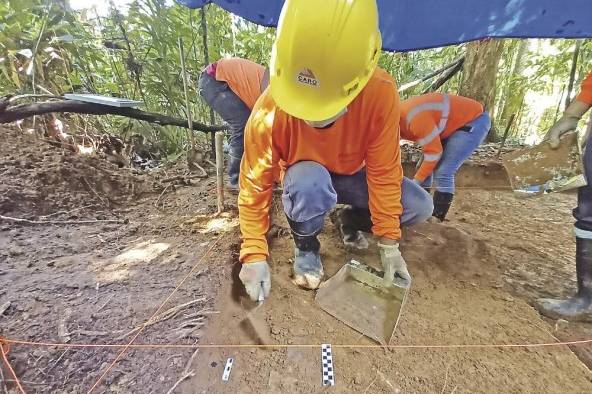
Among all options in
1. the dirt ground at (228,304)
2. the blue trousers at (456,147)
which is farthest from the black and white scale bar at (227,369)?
the blue trousers at (456,147)

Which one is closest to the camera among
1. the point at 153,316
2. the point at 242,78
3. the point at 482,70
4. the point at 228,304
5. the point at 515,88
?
the point at 153,316

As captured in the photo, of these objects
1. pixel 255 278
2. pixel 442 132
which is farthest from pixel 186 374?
pixel 442 132

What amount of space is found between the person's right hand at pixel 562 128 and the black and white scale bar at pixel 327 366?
140cm

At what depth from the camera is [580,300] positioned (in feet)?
4.96

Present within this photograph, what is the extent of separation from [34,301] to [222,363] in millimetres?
864

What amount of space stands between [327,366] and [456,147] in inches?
75.8

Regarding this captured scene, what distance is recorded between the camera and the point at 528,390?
3.79 feet

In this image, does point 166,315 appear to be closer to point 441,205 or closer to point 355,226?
point 355,226

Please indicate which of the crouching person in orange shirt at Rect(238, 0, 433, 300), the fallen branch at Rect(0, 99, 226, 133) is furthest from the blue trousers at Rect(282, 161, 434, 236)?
the fallen branch at Rect(0, 99, 226, 133)

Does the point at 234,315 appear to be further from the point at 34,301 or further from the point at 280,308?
the point at 34,301

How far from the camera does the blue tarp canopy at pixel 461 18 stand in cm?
200

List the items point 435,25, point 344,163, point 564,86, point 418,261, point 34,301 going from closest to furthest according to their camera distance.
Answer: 1. point 34,301
2. point 344,163
3. point 418,261
4. point 435,25
5. point 564,86

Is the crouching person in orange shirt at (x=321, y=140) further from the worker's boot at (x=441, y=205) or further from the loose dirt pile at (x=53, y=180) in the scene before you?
the loose dirt pile at (x=53, y=180)

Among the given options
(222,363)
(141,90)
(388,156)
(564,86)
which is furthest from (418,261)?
(564,86)
